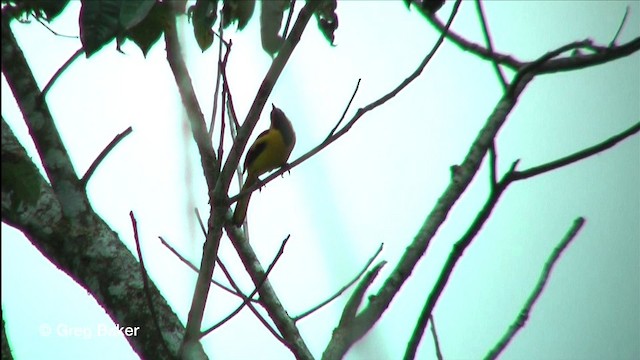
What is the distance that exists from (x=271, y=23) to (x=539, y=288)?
2.51ft

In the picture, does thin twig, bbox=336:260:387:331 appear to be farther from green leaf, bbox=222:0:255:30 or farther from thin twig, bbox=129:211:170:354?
green leaf, bbox=222:0:255:30

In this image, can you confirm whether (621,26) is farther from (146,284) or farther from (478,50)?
(146,284)

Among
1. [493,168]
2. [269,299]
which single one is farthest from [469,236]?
[269,299]

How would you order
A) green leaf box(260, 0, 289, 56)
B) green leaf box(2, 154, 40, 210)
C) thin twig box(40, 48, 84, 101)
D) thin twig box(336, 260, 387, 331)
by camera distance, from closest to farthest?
green leaf box(2, 154, 40, 210) < green leaf box(260, 0, 289, 56) < thin twig box(40, 48, 84, 101) < thin twig box(336, 260, 387, 331)

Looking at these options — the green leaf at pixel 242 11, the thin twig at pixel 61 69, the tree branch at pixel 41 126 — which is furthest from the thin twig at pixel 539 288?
the thin twig at pixel 61 69

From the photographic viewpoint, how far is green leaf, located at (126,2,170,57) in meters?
1.46

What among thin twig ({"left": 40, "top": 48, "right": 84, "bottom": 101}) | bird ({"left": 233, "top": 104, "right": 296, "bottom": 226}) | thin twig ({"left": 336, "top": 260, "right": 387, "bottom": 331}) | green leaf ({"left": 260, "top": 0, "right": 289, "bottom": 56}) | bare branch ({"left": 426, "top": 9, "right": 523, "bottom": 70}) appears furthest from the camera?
bird ({"left": 233, "top": 104, "right": 296, "bottom": 226})

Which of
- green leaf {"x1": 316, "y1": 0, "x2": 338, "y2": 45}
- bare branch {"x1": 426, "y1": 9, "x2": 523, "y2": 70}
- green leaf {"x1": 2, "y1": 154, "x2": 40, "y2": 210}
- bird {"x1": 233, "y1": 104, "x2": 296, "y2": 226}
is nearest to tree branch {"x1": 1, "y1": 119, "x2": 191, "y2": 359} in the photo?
green leaf {"x1": 2, "y1": 154, "x2": 40, "y2": 210}

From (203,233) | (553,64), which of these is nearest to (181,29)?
(203,233)

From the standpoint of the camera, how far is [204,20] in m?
1.51

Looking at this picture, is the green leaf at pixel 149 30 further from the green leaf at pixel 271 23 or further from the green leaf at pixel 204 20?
the green leaf at pixel 271 23

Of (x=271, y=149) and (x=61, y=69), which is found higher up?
(x=271, y=149)

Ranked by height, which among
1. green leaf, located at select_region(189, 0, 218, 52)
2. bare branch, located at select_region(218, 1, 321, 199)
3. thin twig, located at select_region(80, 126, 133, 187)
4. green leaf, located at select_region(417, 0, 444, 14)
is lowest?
bare branch, located at select_region(218, 1, 321, 199)

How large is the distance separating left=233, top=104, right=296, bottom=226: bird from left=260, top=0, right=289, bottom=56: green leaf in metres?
1.34
